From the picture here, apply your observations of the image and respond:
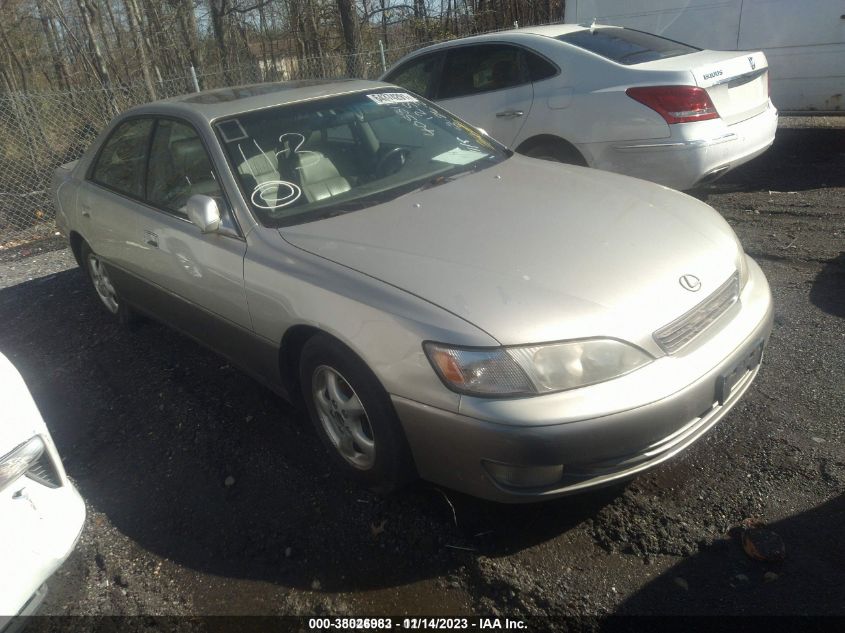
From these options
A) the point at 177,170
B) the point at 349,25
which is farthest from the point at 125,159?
the point at 349,25

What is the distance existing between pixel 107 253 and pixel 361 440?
2612 millimetres

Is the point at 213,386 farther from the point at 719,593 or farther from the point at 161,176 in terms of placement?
the point at 719,593

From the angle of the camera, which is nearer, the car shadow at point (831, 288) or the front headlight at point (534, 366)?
the front headlight at point (534, 366)

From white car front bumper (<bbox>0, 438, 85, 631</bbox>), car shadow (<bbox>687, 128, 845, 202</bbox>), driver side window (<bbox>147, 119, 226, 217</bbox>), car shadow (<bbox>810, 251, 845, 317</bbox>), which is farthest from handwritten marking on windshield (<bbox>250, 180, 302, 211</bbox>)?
car shadow (<bbox>687, 128, 845, 202</bbox>)

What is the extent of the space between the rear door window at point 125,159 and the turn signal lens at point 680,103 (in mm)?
3570

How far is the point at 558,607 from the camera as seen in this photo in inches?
90.2

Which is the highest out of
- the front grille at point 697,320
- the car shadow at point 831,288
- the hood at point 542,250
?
the hood at point 542,250

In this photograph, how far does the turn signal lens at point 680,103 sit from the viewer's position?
5223 millimetres

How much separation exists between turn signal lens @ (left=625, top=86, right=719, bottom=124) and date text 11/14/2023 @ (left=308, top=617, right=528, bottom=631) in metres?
4.15

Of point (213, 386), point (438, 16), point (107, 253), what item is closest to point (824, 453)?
point (213, 386)

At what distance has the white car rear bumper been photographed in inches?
205

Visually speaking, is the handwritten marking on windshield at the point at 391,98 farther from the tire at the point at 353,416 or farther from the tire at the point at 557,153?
the tire at the point at 557,153

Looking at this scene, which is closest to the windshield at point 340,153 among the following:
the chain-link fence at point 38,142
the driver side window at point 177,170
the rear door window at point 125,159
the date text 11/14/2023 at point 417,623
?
the driver side window at point 177,170

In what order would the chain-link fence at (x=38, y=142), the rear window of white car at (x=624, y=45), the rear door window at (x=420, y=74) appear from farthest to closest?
the chain-link fence at (x=38, y=142), the rear door window at (x=420, y=74), the rear window of white car at (x=624, y=45)
